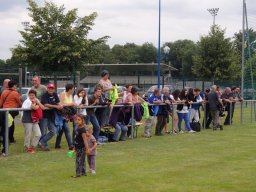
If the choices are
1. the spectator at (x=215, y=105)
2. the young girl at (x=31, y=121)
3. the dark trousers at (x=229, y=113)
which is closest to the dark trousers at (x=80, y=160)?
the young girl at (x=31, y=121)

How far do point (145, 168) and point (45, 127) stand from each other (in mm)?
3735

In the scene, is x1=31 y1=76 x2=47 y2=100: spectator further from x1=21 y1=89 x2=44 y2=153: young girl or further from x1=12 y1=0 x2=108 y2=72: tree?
x1=12 y1=0 x2=108 y2=72: tree

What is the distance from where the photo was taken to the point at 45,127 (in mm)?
13109

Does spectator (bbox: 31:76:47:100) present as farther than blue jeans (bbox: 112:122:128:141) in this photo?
No

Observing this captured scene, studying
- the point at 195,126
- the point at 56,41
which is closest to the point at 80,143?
the point at 195,126

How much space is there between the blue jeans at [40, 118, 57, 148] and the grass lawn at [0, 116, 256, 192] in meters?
0.33

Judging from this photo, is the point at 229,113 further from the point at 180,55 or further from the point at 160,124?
the point at 180,55

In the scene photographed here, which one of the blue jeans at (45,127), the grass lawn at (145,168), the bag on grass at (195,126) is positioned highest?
the blue jeans at (45,127)

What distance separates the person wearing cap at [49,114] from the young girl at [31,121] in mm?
384

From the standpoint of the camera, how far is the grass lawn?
28.4 feet

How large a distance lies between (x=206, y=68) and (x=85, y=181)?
3740cm

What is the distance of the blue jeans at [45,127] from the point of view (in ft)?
42.5

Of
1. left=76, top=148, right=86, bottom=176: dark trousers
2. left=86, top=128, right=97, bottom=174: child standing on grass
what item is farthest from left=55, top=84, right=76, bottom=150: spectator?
left=76, top=148, right=86, bottom=176: dark trousers

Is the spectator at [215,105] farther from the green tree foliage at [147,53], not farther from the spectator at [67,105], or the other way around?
the green tree foliage at [147,53]
